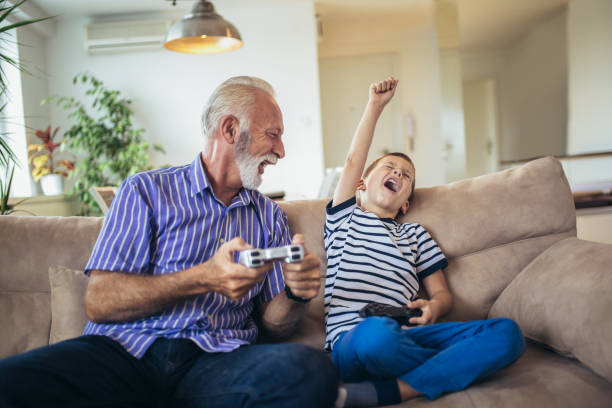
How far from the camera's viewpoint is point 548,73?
174 inches

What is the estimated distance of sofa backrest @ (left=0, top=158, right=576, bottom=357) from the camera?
1.42 m

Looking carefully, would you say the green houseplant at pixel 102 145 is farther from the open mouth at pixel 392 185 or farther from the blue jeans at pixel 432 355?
the blue jeans at pixel 432 355

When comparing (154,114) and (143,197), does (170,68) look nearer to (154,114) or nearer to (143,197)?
(154,114)

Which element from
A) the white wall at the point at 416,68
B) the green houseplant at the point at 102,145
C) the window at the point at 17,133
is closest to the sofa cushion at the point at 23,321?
the green houseplant at the point at 102,145

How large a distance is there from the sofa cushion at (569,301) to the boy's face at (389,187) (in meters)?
0.42

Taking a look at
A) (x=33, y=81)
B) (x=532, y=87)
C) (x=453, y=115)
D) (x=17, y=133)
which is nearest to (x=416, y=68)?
(x=453, y=115)

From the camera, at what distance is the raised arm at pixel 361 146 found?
4.98 feet

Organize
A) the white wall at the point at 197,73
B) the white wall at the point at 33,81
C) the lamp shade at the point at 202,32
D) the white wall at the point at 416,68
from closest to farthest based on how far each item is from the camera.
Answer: the lamp shade at the point at 202,32 → the white wall at the point at 33,81 → the white wall at the point at 197,73 → the white wall at the point at 416,68

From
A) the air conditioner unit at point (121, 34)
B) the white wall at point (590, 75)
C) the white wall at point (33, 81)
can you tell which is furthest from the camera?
the air conditioner unit at point (121, 34)

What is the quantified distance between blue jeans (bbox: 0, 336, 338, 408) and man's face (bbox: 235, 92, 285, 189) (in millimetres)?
494

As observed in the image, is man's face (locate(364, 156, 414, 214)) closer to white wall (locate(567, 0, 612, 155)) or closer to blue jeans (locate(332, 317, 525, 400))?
blue jeans (locate(332, 317, 525, 400))

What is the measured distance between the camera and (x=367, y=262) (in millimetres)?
1393

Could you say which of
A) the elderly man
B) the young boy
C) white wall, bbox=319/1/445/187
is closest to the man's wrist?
the elderly man

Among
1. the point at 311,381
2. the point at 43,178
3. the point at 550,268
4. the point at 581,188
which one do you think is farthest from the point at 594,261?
the point at 43,178
